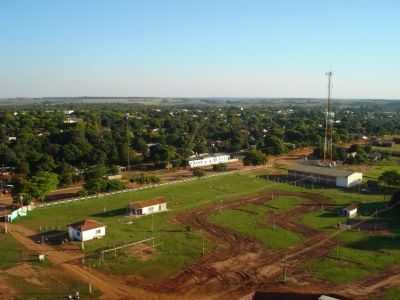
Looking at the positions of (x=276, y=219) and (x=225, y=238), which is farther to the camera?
(x=276, y=219)

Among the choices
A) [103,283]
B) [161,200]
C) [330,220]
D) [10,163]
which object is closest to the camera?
[103,283]

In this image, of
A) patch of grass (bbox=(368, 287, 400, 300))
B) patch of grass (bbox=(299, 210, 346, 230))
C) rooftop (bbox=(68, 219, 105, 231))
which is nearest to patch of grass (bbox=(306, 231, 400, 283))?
patch of grass (bbox=(368, 287, 400, 300))

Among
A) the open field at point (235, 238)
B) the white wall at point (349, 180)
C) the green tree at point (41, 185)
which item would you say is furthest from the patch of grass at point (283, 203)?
the green tree at point (41, 185)

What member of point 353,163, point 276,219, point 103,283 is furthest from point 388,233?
point 353,163

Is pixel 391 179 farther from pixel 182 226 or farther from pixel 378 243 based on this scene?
pixel 182 226

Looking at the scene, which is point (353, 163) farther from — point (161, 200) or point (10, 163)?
point (10, 163)

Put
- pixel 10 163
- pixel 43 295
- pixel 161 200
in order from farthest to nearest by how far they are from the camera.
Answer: pixel 10 163 → pixel 161 200 → pixel 43 295

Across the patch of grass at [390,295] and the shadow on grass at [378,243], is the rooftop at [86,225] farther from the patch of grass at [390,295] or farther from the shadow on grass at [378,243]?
the patch of grass at [390,295]
